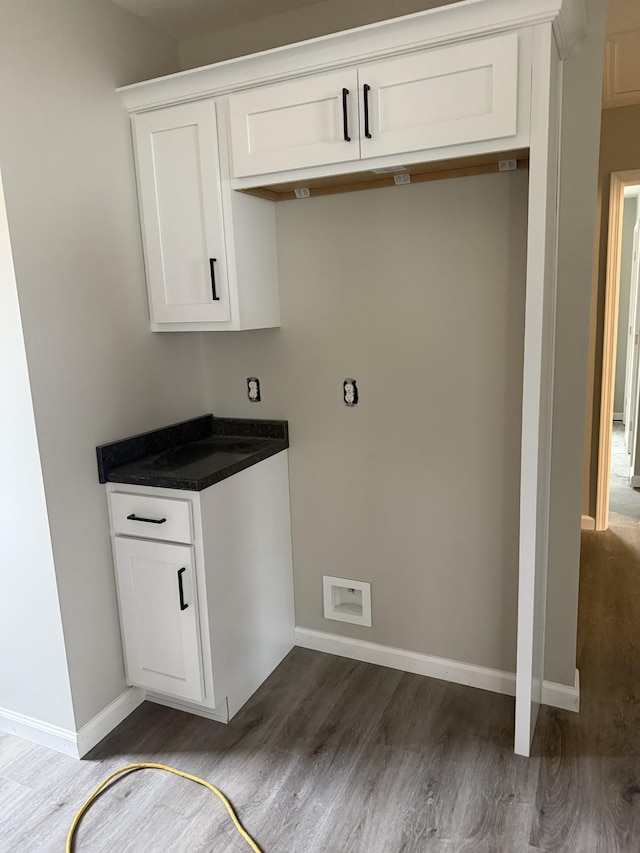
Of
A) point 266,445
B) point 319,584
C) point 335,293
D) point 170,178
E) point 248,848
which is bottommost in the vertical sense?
point 248,848

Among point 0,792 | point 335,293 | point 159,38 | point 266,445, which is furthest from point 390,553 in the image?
point 159,38

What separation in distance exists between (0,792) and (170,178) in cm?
214

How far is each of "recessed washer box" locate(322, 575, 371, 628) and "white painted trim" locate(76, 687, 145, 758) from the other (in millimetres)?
830

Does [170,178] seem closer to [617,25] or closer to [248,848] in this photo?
[617,25]

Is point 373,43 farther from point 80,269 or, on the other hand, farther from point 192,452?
point 192,452

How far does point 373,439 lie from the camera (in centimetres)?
246

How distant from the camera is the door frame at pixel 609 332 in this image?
3.77 meters

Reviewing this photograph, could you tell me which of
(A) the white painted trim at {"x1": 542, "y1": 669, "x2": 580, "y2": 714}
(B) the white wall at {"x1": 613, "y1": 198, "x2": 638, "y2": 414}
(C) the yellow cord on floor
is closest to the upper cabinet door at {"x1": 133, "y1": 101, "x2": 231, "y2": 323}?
(C) the yellow cord on floor

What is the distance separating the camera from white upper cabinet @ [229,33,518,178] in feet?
5.68

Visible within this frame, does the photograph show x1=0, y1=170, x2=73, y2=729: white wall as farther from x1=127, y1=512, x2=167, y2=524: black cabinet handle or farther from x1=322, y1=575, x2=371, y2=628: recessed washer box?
x1=322, y1=575, x2=371, y2=628: recessed washer box

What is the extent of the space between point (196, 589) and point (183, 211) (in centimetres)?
134

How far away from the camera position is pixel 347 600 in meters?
2.71

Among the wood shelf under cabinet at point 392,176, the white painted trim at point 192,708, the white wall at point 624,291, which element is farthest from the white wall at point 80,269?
the white wall at point 624,291

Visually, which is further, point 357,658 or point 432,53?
point 357,658
